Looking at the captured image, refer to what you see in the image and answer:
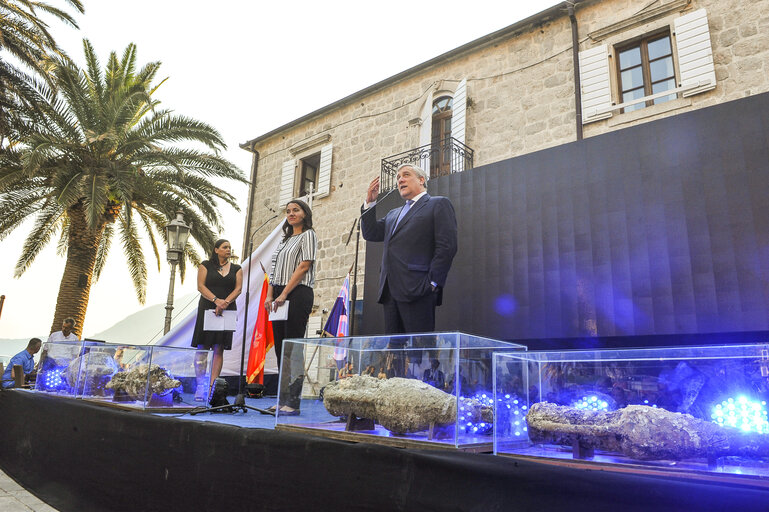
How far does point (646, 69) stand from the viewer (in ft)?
25.1

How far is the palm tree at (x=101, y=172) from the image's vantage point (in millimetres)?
9023

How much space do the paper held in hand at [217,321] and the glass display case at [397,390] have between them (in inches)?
86.4

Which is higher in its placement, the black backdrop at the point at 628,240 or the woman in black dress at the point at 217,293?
the black backdrop at the point at 628,240

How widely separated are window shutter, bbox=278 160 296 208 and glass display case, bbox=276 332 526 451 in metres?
10.5

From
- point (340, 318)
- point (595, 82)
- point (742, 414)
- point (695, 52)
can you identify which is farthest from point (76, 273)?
point (695, 52)

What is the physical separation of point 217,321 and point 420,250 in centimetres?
206

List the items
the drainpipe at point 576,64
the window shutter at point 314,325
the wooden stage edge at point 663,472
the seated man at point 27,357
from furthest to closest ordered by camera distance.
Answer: the window shutter at point 314,325, the drainpipe at point 576,64, the seated man at point 27,357, the wooden stage edge at point 663,472

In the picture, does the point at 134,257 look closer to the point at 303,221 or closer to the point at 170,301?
the point at 170,301

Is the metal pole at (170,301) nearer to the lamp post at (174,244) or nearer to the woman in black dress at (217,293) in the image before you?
the lamp post at (174,244)

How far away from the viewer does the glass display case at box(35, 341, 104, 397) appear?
9.37 feet

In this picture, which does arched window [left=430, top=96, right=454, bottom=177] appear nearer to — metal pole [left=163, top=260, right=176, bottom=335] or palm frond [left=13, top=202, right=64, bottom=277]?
metal pole [left=163, top=260, right=176, bottom=335]

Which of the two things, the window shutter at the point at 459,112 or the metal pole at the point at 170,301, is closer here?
the metal pole at the point at 170,301

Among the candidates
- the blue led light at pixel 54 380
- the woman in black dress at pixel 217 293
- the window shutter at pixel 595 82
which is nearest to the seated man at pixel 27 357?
the blue led light at pixel 54 380

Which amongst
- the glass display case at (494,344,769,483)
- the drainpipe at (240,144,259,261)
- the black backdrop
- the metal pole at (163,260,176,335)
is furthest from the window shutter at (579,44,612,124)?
the drainpipe at (240,144,259,261)
